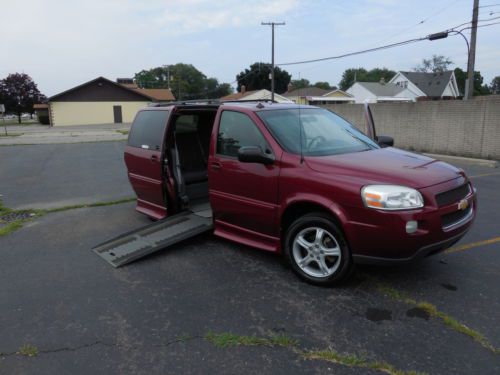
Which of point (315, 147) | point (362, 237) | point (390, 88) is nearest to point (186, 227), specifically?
point (315, 147)

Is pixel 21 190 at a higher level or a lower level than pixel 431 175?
lower

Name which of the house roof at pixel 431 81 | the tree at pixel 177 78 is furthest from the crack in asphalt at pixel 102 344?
the tree at pixel 177 78

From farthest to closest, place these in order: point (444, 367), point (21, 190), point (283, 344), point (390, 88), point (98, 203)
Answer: point (390, 88), point (21, 190), point (98, 203), point (283, 344), point (444, 367)

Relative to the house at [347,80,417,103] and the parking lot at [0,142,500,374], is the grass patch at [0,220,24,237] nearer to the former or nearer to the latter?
the parking lot at [0,142,500,374]

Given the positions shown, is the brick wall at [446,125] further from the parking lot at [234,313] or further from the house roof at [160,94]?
the house roof at [160,94]

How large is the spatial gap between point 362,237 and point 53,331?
2.69m

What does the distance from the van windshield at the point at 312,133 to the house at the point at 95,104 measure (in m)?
52.9

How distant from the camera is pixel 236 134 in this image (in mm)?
4703

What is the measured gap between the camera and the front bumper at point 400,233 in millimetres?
3385

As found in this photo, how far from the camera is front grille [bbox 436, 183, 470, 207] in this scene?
11.6 ft

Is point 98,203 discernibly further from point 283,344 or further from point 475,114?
point 475,114

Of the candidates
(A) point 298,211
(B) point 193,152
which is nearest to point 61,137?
(B) point 193,152

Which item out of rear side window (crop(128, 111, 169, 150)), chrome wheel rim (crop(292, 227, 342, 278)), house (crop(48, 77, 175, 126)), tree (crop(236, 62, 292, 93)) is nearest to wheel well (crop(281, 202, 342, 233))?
chrome wheel rim (crop(292, 227, 342, 278))

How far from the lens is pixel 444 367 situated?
2750mm
